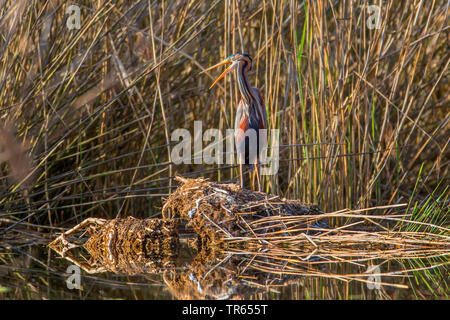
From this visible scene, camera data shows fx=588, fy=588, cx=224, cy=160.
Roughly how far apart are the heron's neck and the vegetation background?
13cm

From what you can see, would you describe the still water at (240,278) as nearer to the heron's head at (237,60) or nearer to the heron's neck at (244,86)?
the heron's neck at (244,86)

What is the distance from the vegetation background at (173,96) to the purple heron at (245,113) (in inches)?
4.0

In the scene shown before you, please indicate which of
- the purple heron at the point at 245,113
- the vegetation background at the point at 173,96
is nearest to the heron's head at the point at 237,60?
the purple heron at the point at 245,113

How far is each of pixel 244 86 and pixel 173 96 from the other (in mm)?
843

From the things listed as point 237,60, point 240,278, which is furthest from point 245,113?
point 240,278

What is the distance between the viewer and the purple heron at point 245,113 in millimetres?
3600

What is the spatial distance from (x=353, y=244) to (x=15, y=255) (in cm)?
176

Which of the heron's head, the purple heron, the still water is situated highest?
the heron's head

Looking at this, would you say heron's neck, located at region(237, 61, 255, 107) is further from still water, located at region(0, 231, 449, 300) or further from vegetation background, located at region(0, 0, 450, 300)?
still water, located at region(0, 231, 449, 300)

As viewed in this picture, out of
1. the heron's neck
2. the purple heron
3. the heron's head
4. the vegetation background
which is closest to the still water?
the vegetation background

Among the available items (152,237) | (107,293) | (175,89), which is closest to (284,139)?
(175,89)

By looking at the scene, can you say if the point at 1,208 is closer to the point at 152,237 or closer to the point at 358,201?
the point at 152,237

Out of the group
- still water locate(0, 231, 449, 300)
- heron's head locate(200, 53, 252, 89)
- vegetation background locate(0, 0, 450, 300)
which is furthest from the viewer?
heron's head locate(200, 53, 252, 89)

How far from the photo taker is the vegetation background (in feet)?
11.1
